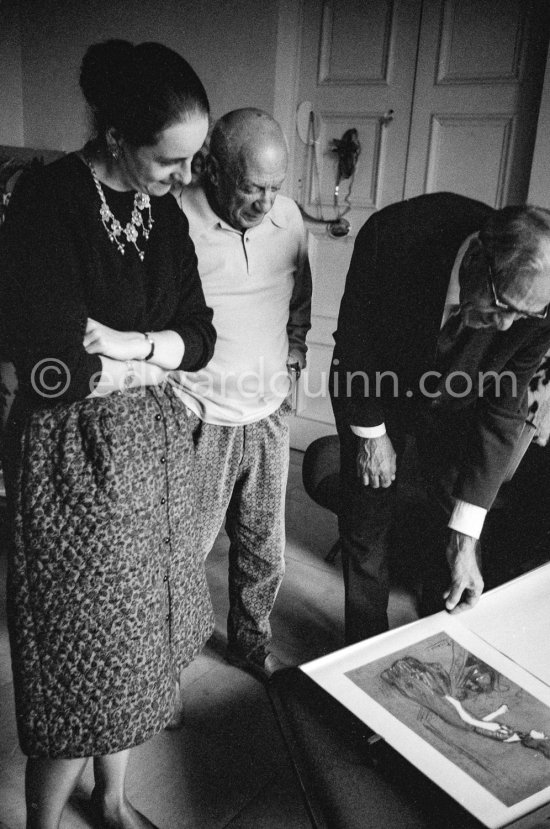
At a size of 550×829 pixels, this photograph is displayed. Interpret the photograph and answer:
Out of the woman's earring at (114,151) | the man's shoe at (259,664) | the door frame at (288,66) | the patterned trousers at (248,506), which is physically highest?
the door frame at (288,66)

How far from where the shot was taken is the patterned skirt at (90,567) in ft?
3.72

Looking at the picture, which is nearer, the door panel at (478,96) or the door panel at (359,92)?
the door panel at (478,96)

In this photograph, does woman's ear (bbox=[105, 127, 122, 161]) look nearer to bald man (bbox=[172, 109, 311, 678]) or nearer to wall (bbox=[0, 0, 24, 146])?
bald man (bbox=[172, 109, 311, 678])

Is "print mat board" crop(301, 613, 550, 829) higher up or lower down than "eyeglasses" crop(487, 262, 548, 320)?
lower down

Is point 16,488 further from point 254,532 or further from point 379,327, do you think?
point 379,327

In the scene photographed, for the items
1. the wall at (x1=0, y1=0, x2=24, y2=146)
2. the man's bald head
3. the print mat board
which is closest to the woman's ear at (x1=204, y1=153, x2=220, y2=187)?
the man's bald head

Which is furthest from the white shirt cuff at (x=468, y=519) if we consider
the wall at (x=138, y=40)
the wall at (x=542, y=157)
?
the wall at (x=138, y=40)

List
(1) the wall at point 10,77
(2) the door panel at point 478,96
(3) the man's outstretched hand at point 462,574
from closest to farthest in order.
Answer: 1. (3) the man's outstretched hand at point 462,574
2. (2) the door panel at point 478,96
3. (1) the wall at point 10,77

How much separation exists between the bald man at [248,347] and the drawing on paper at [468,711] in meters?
0.66

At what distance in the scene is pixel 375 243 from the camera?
5.49ft

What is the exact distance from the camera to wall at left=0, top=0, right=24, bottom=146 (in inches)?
157

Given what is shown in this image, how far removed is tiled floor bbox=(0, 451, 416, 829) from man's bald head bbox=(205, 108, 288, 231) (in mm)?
1292

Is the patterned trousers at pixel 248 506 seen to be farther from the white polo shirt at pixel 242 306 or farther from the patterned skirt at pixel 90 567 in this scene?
the patterned skirt at pixel 90 567

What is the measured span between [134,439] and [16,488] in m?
0.21
